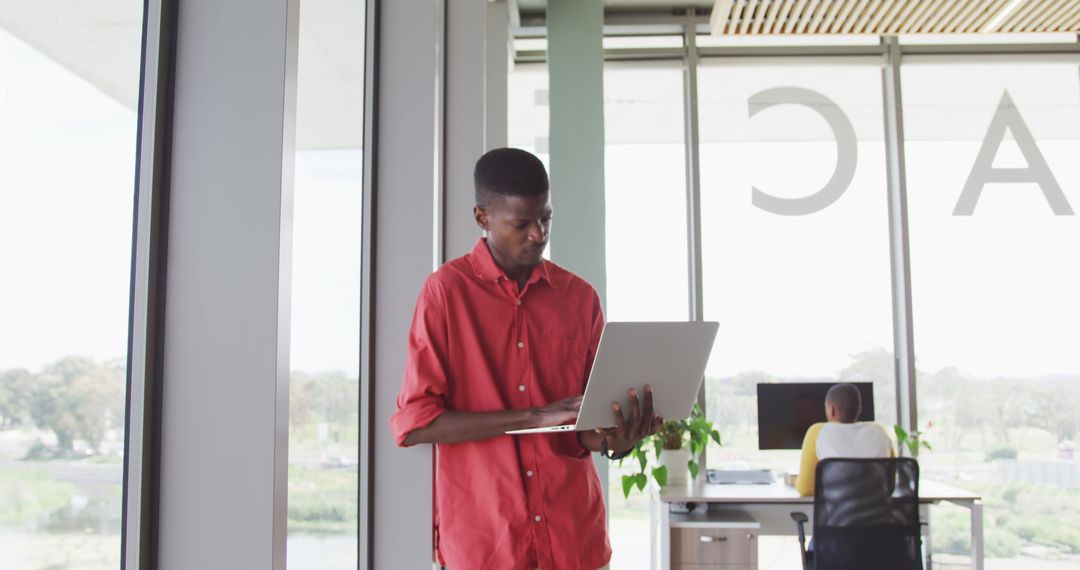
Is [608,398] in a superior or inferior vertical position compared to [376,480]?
superior

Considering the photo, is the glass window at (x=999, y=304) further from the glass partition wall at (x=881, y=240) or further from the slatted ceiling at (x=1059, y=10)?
the slatted ceiling at (x=1059, y=10)

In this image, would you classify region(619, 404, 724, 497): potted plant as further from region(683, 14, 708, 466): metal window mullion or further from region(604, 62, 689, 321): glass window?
region(604, 62, 689, 321): glass window

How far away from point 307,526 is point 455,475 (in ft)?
1.72

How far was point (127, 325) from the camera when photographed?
1383mm

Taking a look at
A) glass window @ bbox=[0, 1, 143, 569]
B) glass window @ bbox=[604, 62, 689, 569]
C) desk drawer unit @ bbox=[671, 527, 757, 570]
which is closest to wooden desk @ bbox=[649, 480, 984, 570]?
desk drawer unit @ bbox=[671, 527, 757, 570]

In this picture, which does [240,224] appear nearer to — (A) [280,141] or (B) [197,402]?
(A) [280,141]

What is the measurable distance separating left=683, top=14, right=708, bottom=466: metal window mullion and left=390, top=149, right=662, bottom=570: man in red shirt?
10.5 feet

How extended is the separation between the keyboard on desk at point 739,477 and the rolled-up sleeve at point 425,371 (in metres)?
3.02

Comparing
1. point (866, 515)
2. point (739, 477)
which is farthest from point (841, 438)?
point (739, 477)

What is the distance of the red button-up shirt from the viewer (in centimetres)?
164

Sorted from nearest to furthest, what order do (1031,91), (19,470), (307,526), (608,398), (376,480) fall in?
(19,470), (608,398), (307,526), (376,480), (1031,91)

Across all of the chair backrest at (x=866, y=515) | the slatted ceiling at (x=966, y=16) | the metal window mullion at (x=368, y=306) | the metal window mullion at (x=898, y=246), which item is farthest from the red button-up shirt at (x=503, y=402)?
the metal window mullion at (x=898, y=246)

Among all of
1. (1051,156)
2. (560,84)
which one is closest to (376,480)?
(560,84)

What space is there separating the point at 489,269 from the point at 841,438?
8.67 ft
